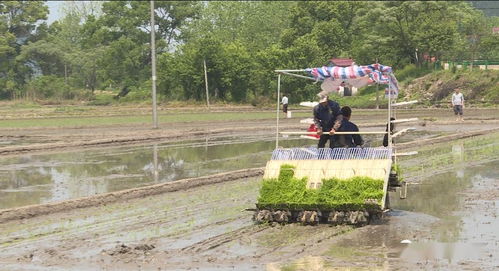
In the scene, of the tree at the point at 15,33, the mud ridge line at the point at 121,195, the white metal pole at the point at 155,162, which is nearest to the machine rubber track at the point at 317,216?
the mud ridge line at the point at 121,195

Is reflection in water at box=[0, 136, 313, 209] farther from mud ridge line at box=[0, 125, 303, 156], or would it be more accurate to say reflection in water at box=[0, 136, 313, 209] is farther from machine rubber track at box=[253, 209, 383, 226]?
machine rubber track at box=[253, 209, 383, 226]

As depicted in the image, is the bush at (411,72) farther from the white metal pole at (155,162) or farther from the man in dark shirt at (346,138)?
the man in dark shirt at (346,138)

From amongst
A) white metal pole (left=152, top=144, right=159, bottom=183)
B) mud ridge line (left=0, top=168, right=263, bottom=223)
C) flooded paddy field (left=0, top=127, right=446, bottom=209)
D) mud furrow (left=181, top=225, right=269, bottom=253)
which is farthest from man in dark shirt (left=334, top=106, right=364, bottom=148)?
white metal pole (left=152, top=144, right=159, bottom=183)

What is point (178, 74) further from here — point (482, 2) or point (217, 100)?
point (482, 2)

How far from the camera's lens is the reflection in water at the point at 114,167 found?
19.0 m

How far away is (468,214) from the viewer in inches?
597

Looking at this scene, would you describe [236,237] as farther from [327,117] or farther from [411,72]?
[411,72]

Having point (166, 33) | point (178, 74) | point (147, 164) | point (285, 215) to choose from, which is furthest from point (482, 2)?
point (285, 215)

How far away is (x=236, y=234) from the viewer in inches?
528


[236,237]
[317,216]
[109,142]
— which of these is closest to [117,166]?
[109,142]

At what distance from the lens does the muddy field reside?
37.3ft

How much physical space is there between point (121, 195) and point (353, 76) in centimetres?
534

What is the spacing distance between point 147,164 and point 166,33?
72729 mm

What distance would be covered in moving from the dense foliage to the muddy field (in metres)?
51.1
